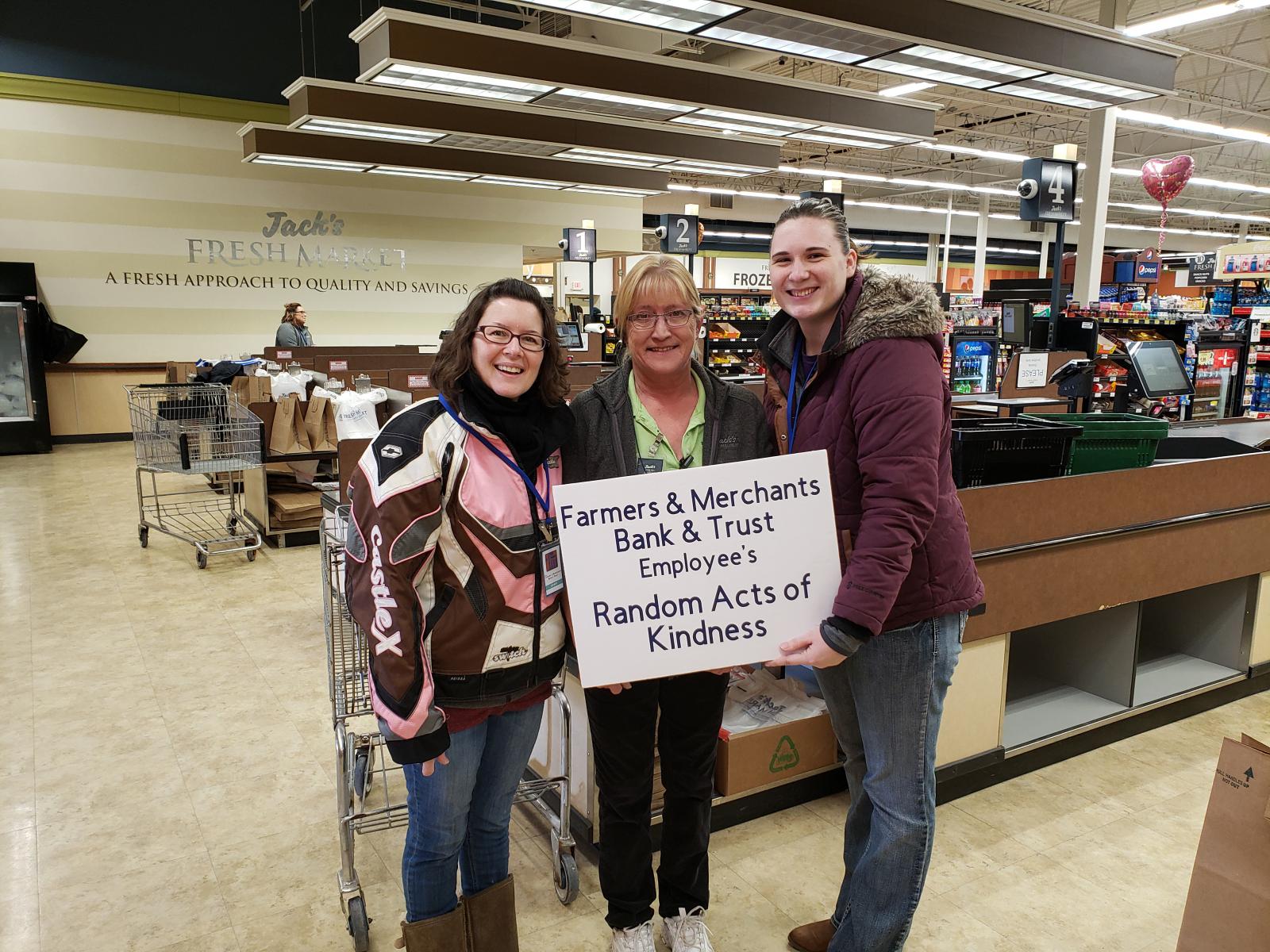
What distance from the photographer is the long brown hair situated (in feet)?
5.44

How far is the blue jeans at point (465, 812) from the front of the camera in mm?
1662

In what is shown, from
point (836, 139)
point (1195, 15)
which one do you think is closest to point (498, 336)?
point (1195, 15)

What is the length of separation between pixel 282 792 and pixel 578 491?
2.01 metres

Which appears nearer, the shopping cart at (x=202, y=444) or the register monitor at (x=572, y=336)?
the shopping cart at (x=202, y=444)

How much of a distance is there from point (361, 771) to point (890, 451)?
2.08 meters

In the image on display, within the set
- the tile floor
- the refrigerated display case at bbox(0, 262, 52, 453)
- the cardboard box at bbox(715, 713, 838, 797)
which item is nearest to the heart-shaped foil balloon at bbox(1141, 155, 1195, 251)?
the tile floor

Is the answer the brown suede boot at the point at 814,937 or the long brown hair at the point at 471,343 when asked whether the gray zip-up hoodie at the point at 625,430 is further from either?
the brown suede boot at the point at 814,937

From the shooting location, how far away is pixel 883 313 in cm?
164

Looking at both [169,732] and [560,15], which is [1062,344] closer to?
[169,732]

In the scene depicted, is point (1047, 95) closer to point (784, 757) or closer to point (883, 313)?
point (784, 757)

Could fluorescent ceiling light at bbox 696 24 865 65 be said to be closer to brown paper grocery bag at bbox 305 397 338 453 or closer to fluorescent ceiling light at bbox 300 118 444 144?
brown paper grocery bag at bbox 305 397 338 453

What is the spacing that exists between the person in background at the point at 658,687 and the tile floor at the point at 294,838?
285mm

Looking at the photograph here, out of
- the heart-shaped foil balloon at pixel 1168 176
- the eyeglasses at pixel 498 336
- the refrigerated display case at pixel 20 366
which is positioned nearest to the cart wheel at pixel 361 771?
the eyeglasses at pixel 498 336

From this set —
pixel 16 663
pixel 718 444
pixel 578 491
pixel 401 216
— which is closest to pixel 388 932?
pixel 578 491
